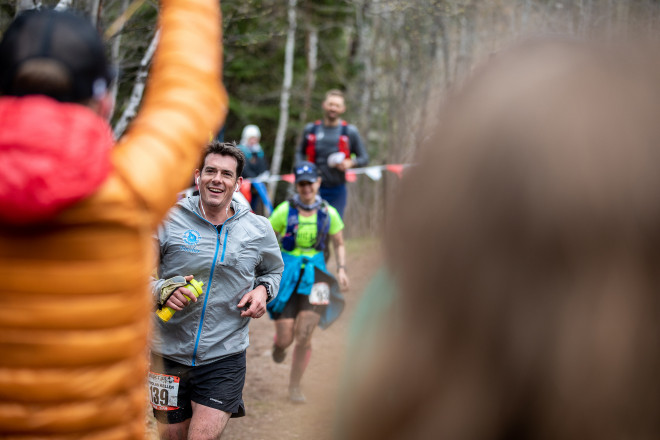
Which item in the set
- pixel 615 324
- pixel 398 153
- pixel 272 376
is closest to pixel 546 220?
pixel 615 324

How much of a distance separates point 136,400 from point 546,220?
45.7 inches

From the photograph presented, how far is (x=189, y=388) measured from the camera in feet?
14.1

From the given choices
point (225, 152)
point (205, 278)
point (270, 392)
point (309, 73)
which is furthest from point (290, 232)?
point (309, 73)

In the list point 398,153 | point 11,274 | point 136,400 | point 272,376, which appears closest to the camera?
point 11,274

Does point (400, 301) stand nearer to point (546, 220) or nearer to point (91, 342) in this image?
point (546, 220)

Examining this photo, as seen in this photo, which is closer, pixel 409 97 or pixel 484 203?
pixel 484 203

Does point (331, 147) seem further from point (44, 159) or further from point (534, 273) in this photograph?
point (534, 273)

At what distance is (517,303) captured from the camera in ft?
3.62

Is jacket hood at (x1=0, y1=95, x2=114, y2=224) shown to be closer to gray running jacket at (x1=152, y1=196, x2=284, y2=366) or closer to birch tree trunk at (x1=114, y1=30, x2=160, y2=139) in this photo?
gray running jacket at (x1=152, y1=196, x2=284, y2=366)

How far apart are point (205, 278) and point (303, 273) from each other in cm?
267

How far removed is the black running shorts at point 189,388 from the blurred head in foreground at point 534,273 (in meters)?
3.25

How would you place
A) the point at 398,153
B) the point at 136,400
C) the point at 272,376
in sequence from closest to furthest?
the point at 136,400 < the point at 272,376 < the point at 398,153

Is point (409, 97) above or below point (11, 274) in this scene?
above

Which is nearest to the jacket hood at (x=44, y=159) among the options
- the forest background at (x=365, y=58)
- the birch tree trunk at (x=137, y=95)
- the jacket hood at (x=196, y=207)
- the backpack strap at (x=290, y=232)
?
the jacket hood at (x=196, y=207)
